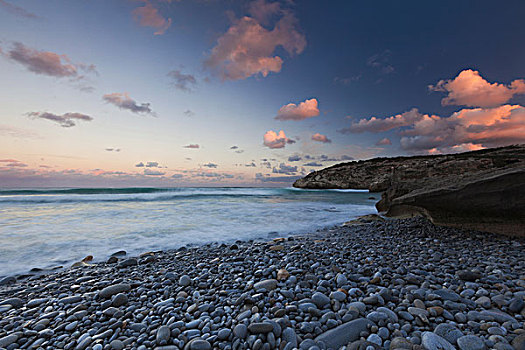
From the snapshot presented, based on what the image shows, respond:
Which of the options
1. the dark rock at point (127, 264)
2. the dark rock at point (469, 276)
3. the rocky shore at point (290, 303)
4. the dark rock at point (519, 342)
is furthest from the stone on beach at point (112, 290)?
the dark rock at point (469, 276)

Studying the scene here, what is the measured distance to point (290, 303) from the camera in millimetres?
1961

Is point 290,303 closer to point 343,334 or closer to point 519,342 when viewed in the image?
point 343,334

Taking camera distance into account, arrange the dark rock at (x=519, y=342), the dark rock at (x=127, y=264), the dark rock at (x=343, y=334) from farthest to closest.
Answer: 1. the dark rock at (x=127, y=264)
2. the dark rock at (x=343, y=334)
3. the dark rock at (x=519, y=342)

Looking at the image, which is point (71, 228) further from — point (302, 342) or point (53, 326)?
point (302, 342)

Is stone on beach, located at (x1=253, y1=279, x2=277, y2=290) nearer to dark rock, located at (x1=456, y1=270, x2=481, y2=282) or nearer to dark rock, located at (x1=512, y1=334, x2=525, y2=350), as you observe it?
dark rock, located at (x1=512, y1=334, x2=525, y2=350)

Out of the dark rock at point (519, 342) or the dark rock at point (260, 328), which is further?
the dark rock at point (260, 328)

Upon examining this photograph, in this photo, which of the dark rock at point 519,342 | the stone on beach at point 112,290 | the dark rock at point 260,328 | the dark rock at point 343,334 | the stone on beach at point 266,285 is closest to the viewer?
the dark rock at point 519,342

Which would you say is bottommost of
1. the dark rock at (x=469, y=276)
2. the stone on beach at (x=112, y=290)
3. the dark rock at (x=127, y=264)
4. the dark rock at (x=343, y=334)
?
the dark rock at (x=127, y=264)

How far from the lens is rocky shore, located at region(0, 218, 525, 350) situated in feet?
5.09

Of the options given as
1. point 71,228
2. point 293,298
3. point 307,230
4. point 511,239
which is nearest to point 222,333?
point 293,298

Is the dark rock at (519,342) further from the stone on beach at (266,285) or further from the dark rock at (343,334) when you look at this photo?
the stone on beach at (266,285)

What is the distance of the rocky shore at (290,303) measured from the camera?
1.55 m

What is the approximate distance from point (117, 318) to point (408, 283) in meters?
2.89

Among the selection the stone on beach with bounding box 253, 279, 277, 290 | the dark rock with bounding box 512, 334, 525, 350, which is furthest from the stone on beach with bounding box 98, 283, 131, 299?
the dark rock with bounding box 512, 334, 525, 350
